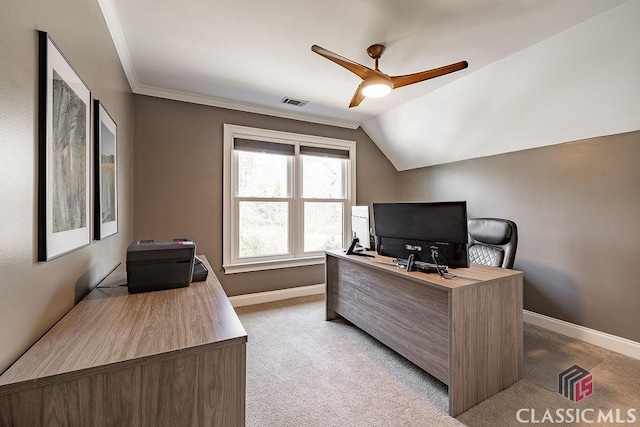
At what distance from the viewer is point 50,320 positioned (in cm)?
108

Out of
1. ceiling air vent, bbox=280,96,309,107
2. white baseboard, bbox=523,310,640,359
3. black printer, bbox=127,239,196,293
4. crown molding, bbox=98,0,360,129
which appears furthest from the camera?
ceiling air vent, bbox=280,96,309,107

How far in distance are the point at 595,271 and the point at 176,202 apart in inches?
167

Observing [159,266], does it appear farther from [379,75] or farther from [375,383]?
[379,75]

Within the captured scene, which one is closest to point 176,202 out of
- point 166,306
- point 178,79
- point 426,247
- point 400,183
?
point 178,79

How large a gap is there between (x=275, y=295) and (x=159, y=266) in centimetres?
240

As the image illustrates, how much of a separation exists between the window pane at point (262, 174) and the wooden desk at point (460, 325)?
198cm

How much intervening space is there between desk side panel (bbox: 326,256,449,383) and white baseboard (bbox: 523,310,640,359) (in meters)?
1.84

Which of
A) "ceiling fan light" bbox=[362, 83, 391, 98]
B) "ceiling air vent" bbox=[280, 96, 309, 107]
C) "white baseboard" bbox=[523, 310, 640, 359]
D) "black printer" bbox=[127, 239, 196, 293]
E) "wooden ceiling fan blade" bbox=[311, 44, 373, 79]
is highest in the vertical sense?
"ceiling air vent" bbox=[280, 96, 309, 107]

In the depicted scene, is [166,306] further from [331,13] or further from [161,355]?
[331,13]

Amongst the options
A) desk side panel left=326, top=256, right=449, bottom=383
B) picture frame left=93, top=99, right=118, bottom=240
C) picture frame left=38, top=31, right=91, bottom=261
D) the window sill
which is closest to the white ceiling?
picture frame left=93, top=99, right=118, bottom=240

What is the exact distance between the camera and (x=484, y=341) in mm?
1798

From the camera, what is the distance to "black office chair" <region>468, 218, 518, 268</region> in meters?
2.42

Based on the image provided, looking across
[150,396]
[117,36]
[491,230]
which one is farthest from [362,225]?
[117,36]

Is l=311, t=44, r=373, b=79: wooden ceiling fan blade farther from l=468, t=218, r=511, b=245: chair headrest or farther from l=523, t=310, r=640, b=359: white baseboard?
l=523, t=310, r=640, b=359: white baseboard
